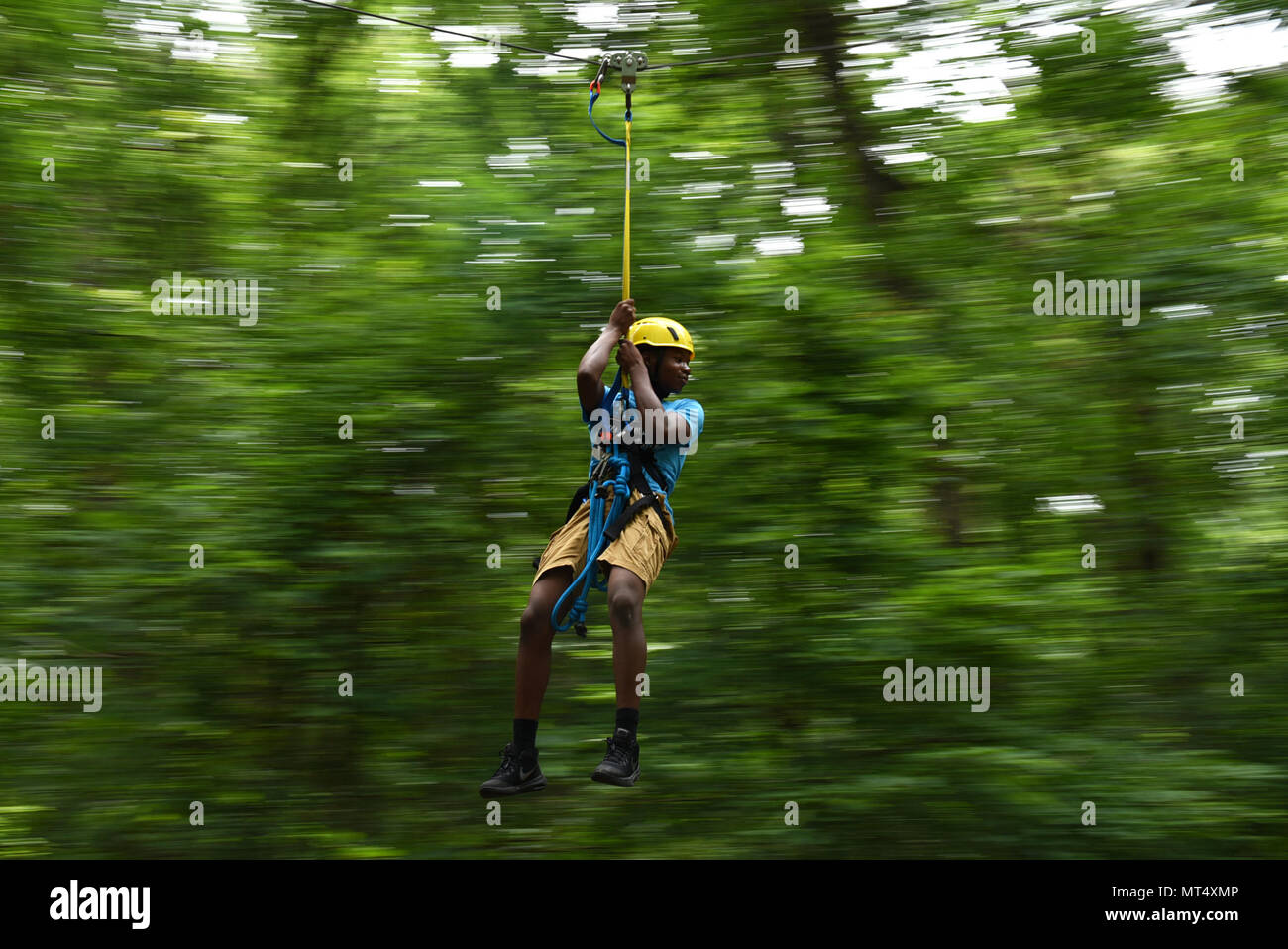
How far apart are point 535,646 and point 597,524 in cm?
54

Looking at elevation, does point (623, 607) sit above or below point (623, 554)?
below

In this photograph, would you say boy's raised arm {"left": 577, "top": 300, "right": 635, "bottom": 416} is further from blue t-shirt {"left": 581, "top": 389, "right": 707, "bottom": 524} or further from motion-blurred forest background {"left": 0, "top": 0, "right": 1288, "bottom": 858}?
motion-blurred forest background {"left": 0, "top": 0, "right": 1288, "bottom": 858}

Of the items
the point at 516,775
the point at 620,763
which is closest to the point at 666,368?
the point at 620,763

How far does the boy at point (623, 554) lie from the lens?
3980 mm

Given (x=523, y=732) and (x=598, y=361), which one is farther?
(x=523, y=732)

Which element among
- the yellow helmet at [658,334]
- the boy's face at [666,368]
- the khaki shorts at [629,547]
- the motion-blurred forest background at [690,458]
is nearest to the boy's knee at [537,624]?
the khaki shorts at [629,547]

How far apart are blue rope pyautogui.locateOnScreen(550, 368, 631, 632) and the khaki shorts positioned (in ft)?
0.13

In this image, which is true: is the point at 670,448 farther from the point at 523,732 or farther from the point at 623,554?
the point at 523,732

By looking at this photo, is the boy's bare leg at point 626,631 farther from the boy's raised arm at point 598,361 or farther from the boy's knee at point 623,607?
the boy's raised arm at point 598,361

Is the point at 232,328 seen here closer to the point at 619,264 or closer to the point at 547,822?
the point at 619,264

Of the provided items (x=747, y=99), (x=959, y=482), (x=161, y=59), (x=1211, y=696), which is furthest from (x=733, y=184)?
(x=1211, y=696)

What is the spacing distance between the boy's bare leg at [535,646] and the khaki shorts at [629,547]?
71 millimetres

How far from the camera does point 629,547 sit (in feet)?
13.4

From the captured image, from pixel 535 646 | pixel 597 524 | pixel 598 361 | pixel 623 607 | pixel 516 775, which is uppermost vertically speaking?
pixel 598 361
